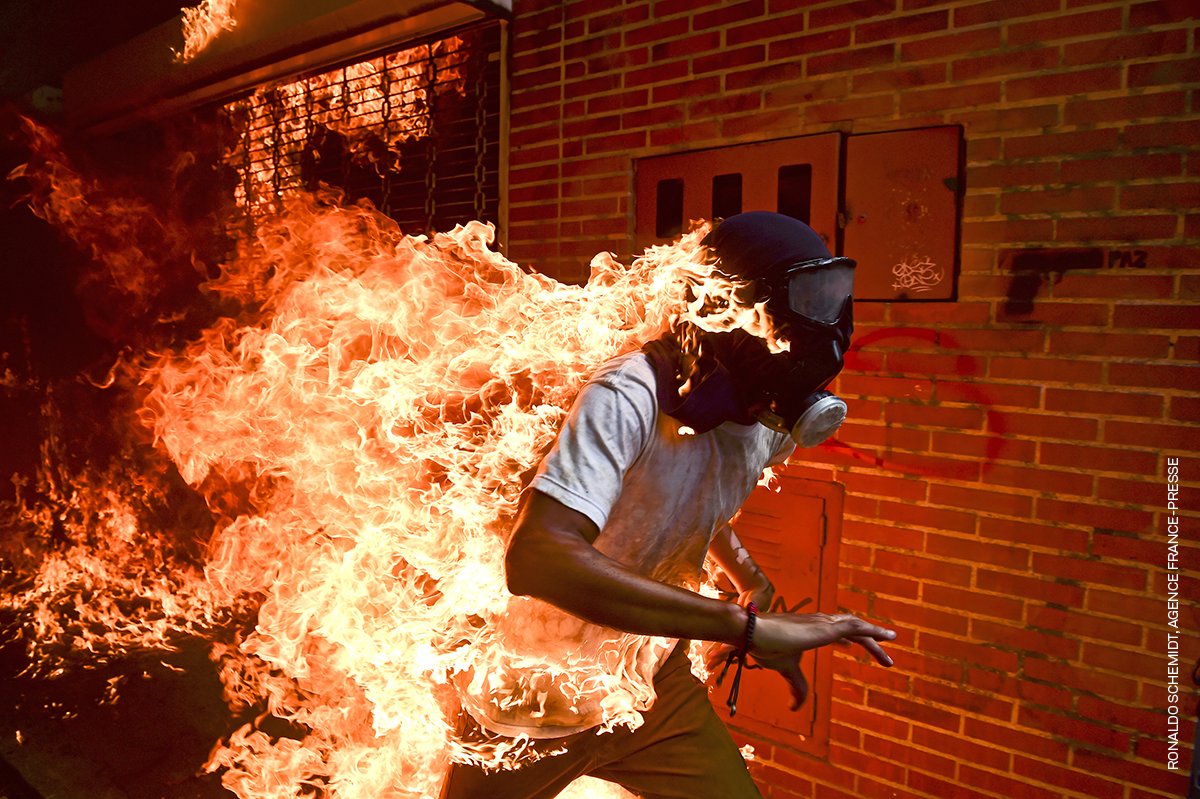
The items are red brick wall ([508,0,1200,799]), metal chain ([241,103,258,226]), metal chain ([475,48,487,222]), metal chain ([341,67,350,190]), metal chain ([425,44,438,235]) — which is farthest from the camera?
metal chain ([241,103,258,226])

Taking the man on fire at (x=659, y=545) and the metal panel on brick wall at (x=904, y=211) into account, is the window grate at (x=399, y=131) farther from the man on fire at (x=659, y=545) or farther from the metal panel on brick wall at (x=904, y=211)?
the man on fire at (x=659, y=545)

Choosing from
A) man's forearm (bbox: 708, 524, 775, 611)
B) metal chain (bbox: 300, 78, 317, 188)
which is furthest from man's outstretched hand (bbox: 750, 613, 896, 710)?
metal chain (bbox: 300, 78, 317, 188)

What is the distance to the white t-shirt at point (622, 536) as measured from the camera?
6.82 ft

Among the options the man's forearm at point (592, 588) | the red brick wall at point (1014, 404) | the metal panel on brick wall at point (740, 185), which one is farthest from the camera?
the metal panel on brick wall at point (740, 185)

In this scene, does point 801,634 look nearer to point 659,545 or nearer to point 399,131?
point 659,545

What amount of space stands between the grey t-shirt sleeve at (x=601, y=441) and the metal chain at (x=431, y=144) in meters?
4.27

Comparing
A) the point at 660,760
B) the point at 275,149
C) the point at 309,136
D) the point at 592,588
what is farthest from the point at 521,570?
the point at 275,149

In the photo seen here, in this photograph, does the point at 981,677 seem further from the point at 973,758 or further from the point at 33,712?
the point at 33,712

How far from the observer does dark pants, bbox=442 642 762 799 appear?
2.51 metres

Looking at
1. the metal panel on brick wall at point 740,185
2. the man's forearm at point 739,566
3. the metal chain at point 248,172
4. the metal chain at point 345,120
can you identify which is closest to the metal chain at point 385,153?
the metal chain at point 345,120

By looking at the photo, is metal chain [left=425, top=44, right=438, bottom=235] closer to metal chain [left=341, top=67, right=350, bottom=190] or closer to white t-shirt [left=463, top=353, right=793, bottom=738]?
metal chain [left=341, top=67, right=350, bottom=190]

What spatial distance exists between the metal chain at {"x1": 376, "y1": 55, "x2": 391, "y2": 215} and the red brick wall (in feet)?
10.3

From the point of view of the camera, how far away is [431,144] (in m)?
5.85

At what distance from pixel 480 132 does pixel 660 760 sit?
4542 mm
